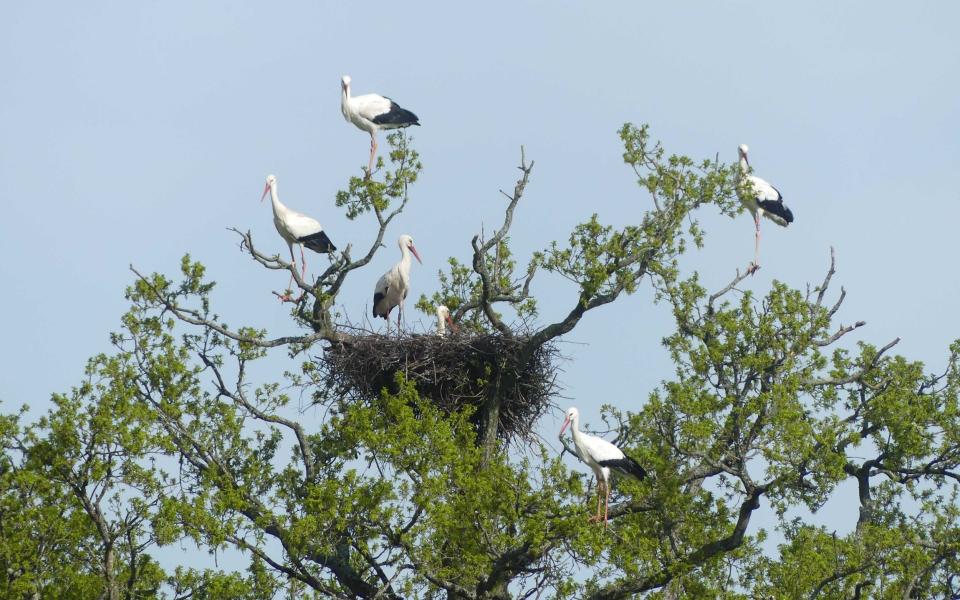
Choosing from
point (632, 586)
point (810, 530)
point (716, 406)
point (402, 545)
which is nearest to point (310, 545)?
point (402, 545)

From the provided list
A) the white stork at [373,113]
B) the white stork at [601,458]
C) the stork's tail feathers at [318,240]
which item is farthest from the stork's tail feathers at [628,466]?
the white stork at [373,113]

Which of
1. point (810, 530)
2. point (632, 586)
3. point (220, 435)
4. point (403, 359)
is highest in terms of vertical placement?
point (403, 359)

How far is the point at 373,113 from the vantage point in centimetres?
2170

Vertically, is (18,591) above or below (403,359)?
below

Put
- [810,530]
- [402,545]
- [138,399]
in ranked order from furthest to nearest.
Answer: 1. [810,530]
2. [138,399]
3. [402,545]

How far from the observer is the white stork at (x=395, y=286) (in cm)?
2070

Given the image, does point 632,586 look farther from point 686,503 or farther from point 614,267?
point 614,267

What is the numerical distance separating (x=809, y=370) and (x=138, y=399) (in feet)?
23.9

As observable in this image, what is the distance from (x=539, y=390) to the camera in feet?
58.3

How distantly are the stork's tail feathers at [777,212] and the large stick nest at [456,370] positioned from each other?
22.3ft

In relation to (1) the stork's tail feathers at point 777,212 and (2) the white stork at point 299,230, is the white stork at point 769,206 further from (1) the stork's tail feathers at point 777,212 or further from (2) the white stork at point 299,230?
(2) the white stork at point 299,230

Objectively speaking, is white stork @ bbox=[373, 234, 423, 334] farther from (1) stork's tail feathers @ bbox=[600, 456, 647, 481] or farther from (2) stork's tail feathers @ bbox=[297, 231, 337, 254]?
(1) stork's tail feathers @ bbox=[600, 456, 647, 481]

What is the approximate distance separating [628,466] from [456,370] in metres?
2.47

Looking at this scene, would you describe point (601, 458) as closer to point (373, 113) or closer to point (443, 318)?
point (443, 318)
